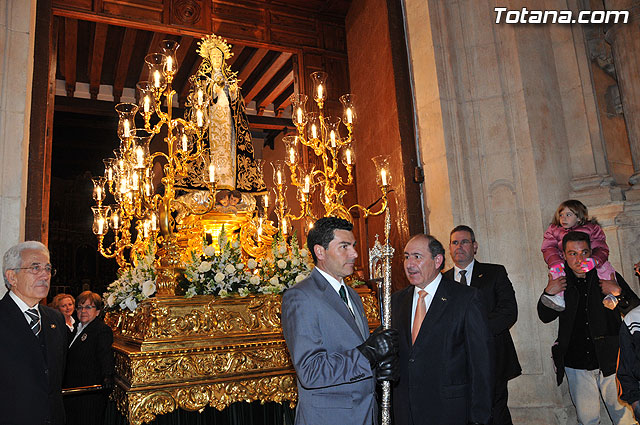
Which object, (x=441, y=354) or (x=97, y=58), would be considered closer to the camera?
(x=441, y=354)

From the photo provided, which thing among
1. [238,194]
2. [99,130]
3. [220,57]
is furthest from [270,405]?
[99,130]

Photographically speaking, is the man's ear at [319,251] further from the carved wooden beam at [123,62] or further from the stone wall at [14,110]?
the carved wooden beam at [123,62]

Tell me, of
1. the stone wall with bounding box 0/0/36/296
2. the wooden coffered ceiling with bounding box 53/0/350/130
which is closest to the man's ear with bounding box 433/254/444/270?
the stone wall with bounding box 0/0/36/296

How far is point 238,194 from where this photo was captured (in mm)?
4863

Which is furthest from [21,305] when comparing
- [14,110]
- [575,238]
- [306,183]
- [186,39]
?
[186,39]

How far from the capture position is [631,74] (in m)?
4.76

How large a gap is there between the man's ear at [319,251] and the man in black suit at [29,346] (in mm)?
1592

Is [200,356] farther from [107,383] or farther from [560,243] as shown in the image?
[560,243]

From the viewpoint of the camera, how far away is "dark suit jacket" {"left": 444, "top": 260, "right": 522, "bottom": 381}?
135 inches

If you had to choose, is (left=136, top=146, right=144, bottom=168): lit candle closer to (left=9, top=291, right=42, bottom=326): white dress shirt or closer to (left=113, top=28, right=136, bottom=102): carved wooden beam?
(left=9, top=291, right=42, bottom=326): white dress shirt

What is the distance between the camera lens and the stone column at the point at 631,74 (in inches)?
183

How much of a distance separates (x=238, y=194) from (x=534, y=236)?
2784 millimetres

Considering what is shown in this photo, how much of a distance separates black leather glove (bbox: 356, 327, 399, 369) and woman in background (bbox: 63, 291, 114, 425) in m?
2.71

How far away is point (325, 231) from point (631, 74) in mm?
4015
